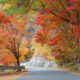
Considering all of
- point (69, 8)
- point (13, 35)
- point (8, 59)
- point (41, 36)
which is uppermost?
point (13, 35)

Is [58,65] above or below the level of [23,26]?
below

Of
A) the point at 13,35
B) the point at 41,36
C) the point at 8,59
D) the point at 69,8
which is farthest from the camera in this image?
the point at 41,36

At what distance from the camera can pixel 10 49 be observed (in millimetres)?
51156

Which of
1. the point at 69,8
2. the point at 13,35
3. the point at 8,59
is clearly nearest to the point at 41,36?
the point at 13,35

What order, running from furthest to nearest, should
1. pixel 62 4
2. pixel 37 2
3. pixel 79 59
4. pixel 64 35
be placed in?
pixel 79 59 < pixel 64 35 < pixel 62 4 < pixel 37 2

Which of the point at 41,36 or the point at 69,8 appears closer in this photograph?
the point at 69,8

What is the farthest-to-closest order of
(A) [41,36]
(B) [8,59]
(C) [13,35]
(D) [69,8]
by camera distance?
(A) [41,36] < (B) [8,59] < (C) [13,35] < (D) [69,8]

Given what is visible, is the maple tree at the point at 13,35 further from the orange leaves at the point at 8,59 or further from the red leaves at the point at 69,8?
the red leaves at the point at 69,8

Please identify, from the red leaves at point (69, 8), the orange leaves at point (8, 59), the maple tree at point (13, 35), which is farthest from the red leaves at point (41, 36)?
the red leaves at point (69, 8)

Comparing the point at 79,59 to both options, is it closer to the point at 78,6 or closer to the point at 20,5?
the point at 78,6

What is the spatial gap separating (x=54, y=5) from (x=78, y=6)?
5.76 ft

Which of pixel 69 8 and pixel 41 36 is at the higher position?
pixel 41 36

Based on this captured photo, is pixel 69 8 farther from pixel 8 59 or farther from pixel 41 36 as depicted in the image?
pixel 8 59

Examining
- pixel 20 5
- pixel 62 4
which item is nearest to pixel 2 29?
pixel 62 4
